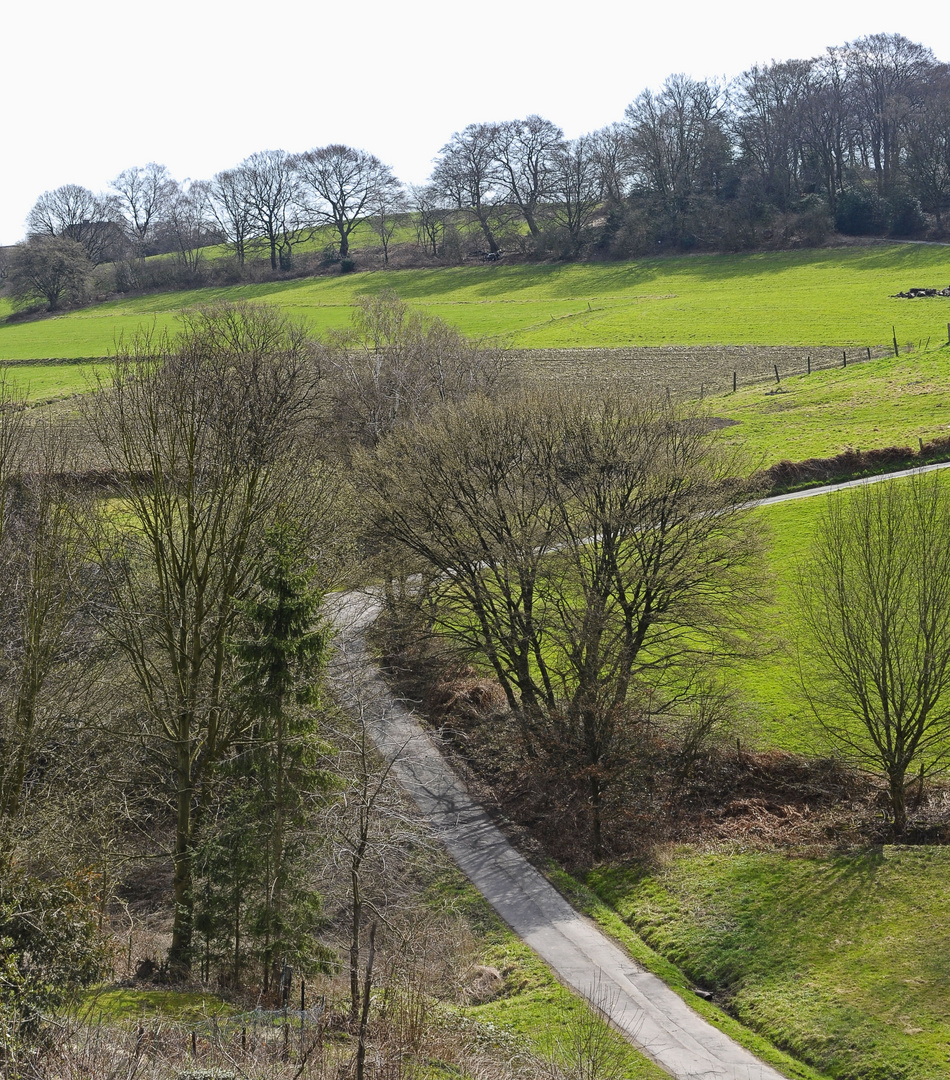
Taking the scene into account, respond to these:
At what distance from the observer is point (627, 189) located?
116m

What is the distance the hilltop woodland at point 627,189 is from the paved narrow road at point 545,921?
290ft

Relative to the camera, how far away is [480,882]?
24438mm

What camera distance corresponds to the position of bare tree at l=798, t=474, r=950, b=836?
75.6ft

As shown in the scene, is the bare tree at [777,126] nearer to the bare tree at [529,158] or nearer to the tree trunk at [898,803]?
the bare tree at [529,158]

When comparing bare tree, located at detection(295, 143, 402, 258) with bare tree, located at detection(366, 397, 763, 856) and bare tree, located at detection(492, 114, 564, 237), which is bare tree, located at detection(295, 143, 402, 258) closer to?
bare tree, located at detection(492, 114, 564, 237)

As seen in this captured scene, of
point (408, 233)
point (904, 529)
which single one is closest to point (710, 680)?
point (904, 529)

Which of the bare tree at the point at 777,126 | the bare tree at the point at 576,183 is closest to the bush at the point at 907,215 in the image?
the bare tree at the point at 777,126

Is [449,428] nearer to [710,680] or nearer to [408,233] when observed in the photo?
[710,680]

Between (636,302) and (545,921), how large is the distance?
3015 inches

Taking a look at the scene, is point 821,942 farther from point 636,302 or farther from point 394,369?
point 636,302

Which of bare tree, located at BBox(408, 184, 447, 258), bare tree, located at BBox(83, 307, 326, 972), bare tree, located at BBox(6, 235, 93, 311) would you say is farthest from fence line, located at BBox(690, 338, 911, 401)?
bare tree, located at BBox(6, 235, 93, 311)

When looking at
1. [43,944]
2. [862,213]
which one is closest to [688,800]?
[43,944]

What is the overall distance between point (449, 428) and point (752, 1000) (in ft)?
61.3

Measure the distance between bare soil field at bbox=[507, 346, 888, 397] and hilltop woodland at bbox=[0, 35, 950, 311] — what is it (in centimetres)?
4061
